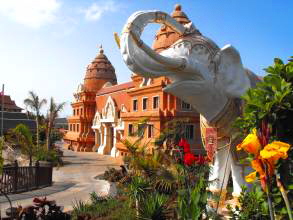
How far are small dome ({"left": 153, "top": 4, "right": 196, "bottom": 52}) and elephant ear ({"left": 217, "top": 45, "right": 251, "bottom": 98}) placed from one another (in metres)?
13.3

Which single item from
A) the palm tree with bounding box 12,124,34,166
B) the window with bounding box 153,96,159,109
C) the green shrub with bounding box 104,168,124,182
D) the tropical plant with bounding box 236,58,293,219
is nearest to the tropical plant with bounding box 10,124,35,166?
the palm tree with bounding box 12,124,34,166

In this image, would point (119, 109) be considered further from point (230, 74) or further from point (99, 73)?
point (230, 74)

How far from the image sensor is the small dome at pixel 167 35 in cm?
1812

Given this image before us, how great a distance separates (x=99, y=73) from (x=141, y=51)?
28.8 m

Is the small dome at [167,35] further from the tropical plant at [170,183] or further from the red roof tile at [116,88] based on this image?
the tropical plant at [170,183]

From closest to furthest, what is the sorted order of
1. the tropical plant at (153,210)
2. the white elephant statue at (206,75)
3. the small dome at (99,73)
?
the white elephant statue at (206,75) → the tropical plant at (153,210) → the small dome at (99,73)

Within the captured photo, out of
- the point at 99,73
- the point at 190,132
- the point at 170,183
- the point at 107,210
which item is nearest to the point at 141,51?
the point at 170,183

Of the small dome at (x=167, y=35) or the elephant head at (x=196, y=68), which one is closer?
the elephant head at (x=196, y=68)

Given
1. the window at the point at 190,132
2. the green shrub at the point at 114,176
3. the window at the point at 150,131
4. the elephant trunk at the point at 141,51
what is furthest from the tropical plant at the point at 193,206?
the window at the point at 150,131

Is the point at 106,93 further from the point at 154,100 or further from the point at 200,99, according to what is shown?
the point at 200,99

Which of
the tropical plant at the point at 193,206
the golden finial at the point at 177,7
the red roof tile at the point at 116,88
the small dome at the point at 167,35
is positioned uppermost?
the golden finial at the point at 177,7

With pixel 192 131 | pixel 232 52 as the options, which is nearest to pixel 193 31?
pixel 232 52

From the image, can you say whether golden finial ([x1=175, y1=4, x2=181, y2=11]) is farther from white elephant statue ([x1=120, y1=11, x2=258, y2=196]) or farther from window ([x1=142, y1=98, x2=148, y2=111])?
white elephant statue ([x1=120, y1=11, x2=258, y2=196])

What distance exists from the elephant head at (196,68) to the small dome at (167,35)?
13.3 metres
